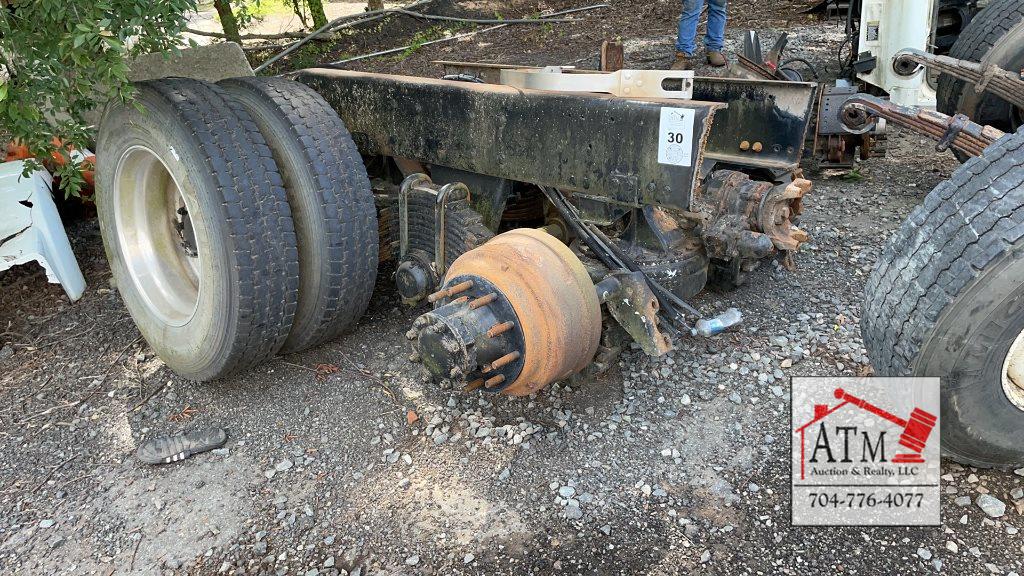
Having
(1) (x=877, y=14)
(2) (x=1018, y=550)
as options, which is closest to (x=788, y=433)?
(2) (x=1018, y=550)

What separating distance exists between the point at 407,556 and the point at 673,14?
857 centimetres

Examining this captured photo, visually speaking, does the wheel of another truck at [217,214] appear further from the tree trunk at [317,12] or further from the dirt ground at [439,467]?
the tree trunk at [317,12]

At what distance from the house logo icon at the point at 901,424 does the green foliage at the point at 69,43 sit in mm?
2525

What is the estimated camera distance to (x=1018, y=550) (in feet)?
6.57

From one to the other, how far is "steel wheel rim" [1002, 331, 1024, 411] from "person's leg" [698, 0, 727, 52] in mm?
5313

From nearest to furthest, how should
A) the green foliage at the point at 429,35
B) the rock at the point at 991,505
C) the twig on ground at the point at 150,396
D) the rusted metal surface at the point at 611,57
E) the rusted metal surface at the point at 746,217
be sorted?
1. the rock at the point at 991,505
2. the rusted metal surface at the point at 746,217
3. the twig on ground at the point at 150,396
4. the rusted metal surface at the point at 611,57
5. the green foliage at the point at 429,35

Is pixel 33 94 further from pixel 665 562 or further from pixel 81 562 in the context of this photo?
pixel 665 562

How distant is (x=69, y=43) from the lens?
2.42 meters

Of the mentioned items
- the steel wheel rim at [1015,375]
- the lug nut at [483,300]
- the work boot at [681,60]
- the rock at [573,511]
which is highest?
the lug nut at [483,300]

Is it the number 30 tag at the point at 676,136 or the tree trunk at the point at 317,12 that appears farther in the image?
the tree trunk at the point at 317,12

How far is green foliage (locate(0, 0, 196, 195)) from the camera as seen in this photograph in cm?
235

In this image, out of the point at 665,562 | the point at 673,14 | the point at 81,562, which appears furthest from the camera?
the point at 673,14

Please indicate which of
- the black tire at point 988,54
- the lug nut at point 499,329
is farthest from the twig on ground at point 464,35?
the lug nut at point 499,329

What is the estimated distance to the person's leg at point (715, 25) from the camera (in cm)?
671
